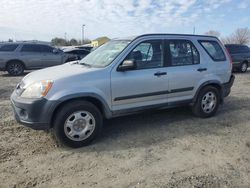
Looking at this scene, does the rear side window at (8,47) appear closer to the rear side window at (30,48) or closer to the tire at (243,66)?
the rear side window at (30,48)

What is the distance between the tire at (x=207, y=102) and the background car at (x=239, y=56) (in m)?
10.0

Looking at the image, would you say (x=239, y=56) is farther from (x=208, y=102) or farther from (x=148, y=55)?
(x=148, y=55)

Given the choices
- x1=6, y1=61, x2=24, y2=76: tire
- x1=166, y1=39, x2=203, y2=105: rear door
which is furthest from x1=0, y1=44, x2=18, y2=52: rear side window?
x1=166, y1=39, x2=203, y2=105: rear door

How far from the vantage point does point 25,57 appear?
1377cm

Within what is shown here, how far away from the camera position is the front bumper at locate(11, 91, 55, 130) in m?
3.98

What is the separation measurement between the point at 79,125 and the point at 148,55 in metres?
1.83

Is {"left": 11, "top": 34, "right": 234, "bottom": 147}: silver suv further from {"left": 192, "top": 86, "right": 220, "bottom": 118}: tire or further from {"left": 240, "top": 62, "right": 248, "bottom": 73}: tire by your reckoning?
{"left": 240, "top": 62, "right": 248, "bottom": 73}: tire

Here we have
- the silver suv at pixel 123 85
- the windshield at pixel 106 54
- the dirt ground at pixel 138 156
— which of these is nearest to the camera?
the dirt ground at pixel 138 156

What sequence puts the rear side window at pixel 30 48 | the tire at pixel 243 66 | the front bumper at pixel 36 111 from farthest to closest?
the tire at pixel 243 66 < the rear side window at pixel 30 48 < the front bumper at pixel 36 111

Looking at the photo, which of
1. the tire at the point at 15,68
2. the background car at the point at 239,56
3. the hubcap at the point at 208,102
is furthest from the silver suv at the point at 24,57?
the hubcap at the point at 208,102

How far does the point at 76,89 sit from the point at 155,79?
5.10 ft

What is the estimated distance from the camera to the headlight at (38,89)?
13.2 feet

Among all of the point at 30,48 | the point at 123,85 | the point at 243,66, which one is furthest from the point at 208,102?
the point at 30,48

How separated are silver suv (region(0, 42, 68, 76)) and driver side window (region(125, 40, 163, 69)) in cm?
1046
